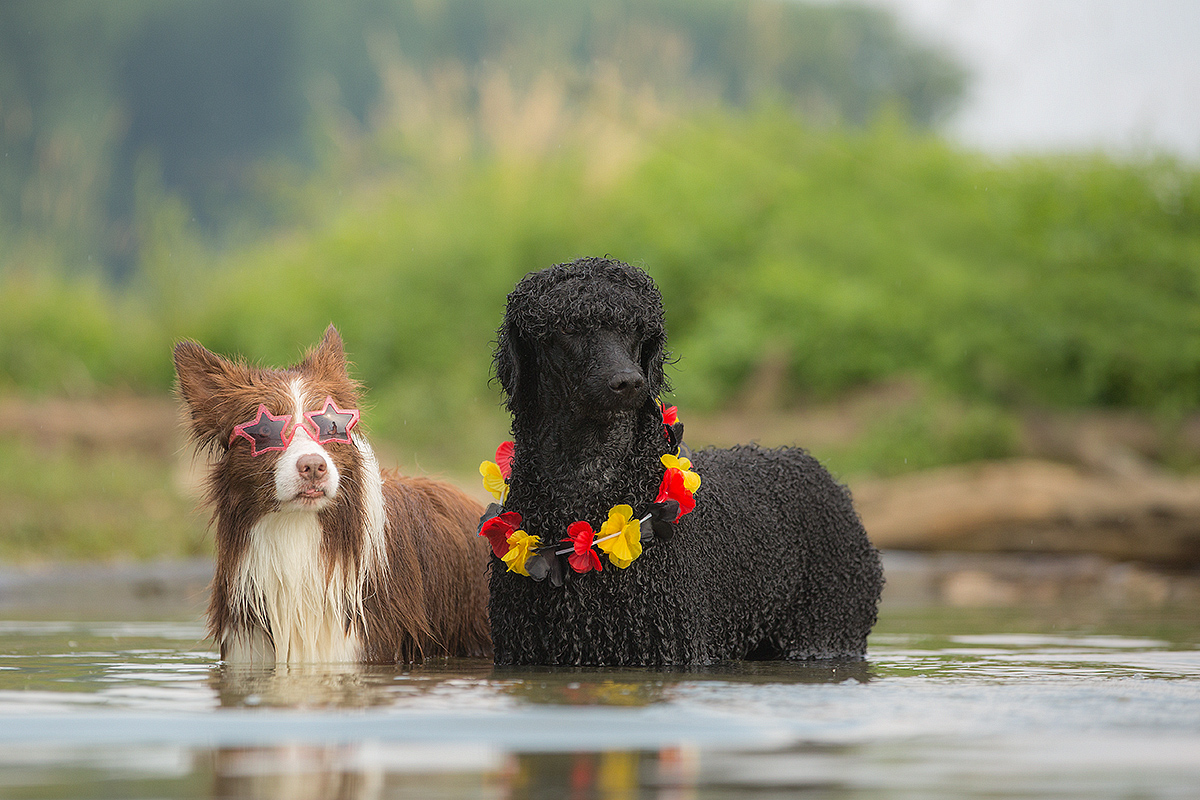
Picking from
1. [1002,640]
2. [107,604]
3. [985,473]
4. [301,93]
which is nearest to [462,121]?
[301,93]

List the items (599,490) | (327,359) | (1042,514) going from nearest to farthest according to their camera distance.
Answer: (599,490) < (327,359) < (1042,514)

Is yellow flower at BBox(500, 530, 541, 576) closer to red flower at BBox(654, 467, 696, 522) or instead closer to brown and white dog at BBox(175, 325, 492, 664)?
red flower at BBox(654, 467, 696, 522)

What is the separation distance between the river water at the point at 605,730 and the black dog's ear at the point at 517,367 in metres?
1.17

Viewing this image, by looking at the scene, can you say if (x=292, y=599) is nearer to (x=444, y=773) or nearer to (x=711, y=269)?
(x=444, y=773)

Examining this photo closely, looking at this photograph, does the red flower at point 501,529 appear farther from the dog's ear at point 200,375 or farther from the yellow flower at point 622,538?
the dog's ear at point 200,375

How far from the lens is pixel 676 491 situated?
610cm

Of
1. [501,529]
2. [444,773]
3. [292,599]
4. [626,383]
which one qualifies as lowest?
[444,773]

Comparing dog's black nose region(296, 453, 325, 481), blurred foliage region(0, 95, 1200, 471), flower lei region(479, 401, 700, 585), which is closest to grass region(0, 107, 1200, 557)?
blurred foliage region(0, 95, 1200, 471)

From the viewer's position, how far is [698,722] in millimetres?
4547

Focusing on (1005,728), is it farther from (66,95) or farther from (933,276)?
(66,95)

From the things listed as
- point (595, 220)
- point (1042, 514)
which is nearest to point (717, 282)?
point (595, 220)

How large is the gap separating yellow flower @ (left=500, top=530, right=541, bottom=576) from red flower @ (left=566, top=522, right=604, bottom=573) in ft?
0.62

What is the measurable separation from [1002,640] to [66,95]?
93.8 feet

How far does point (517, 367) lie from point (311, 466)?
96 cm
